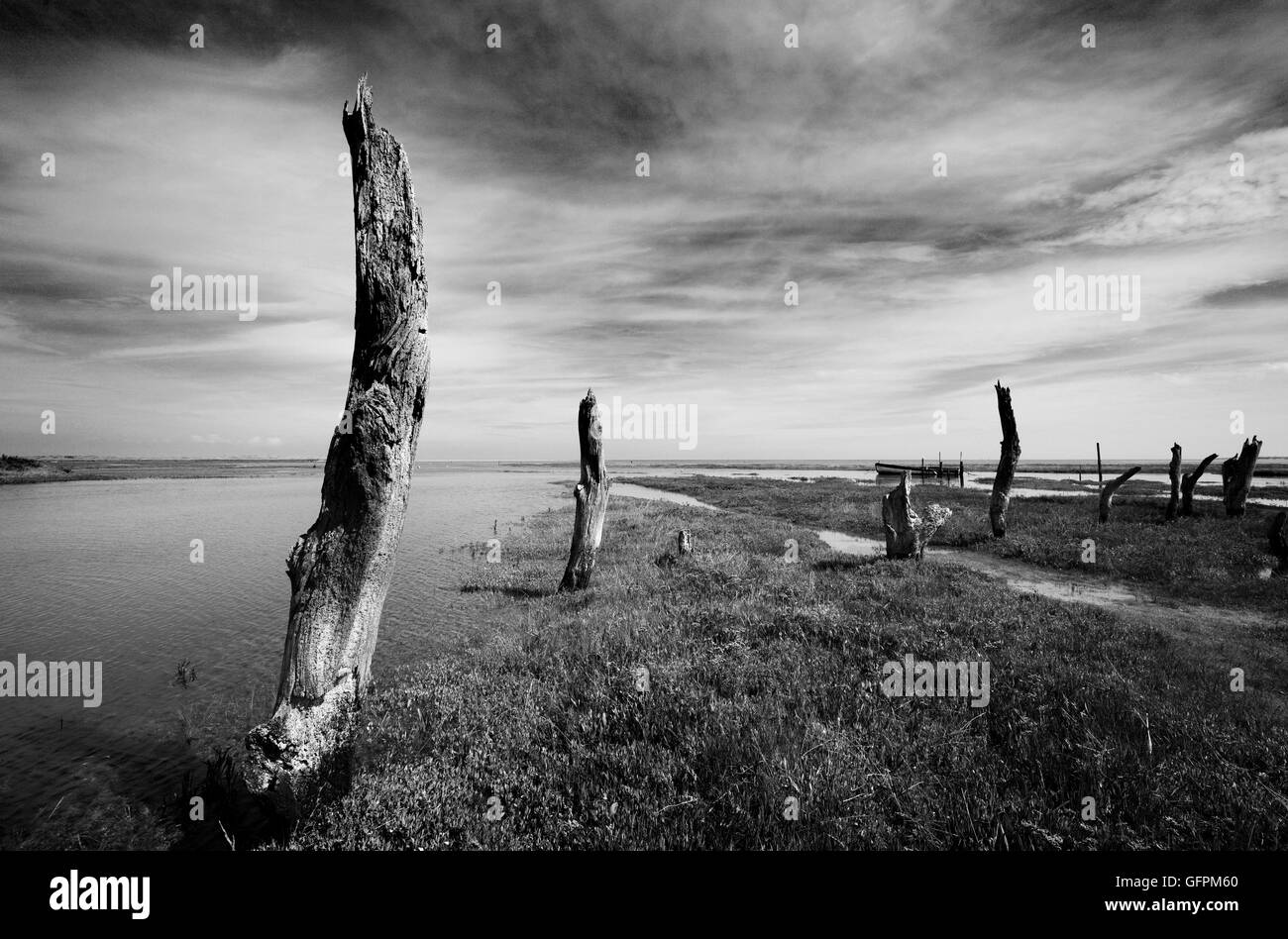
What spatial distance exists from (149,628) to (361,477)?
421 inches

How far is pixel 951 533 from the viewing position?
2328cm

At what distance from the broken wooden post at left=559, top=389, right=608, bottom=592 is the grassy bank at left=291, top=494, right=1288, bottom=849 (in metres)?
3.85

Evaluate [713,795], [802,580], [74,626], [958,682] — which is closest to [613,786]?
[713,795]

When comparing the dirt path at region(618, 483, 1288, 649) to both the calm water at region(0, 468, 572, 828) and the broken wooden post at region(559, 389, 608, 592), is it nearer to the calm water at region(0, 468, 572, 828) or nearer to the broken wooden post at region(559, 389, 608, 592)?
the broken wooden post at region(559, 389, 608, 592)

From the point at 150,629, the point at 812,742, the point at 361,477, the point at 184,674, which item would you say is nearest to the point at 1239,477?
the point at 812,742

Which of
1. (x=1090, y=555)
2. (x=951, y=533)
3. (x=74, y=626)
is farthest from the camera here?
(x=951, y=533)

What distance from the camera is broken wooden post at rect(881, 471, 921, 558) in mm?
16891

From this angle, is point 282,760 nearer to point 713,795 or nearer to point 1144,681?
point 713,795

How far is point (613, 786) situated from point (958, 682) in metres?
5.39

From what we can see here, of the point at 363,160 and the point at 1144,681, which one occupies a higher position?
the point at 363,160

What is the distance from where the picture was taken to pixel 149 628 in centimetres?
1171

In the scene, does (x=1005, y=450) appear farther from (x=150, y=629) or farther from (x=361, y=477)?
(x=150, y=629)

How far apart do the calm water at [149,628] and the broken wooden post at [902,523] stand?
13077mm

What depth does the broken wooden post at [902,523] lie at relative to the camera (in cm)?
1689
